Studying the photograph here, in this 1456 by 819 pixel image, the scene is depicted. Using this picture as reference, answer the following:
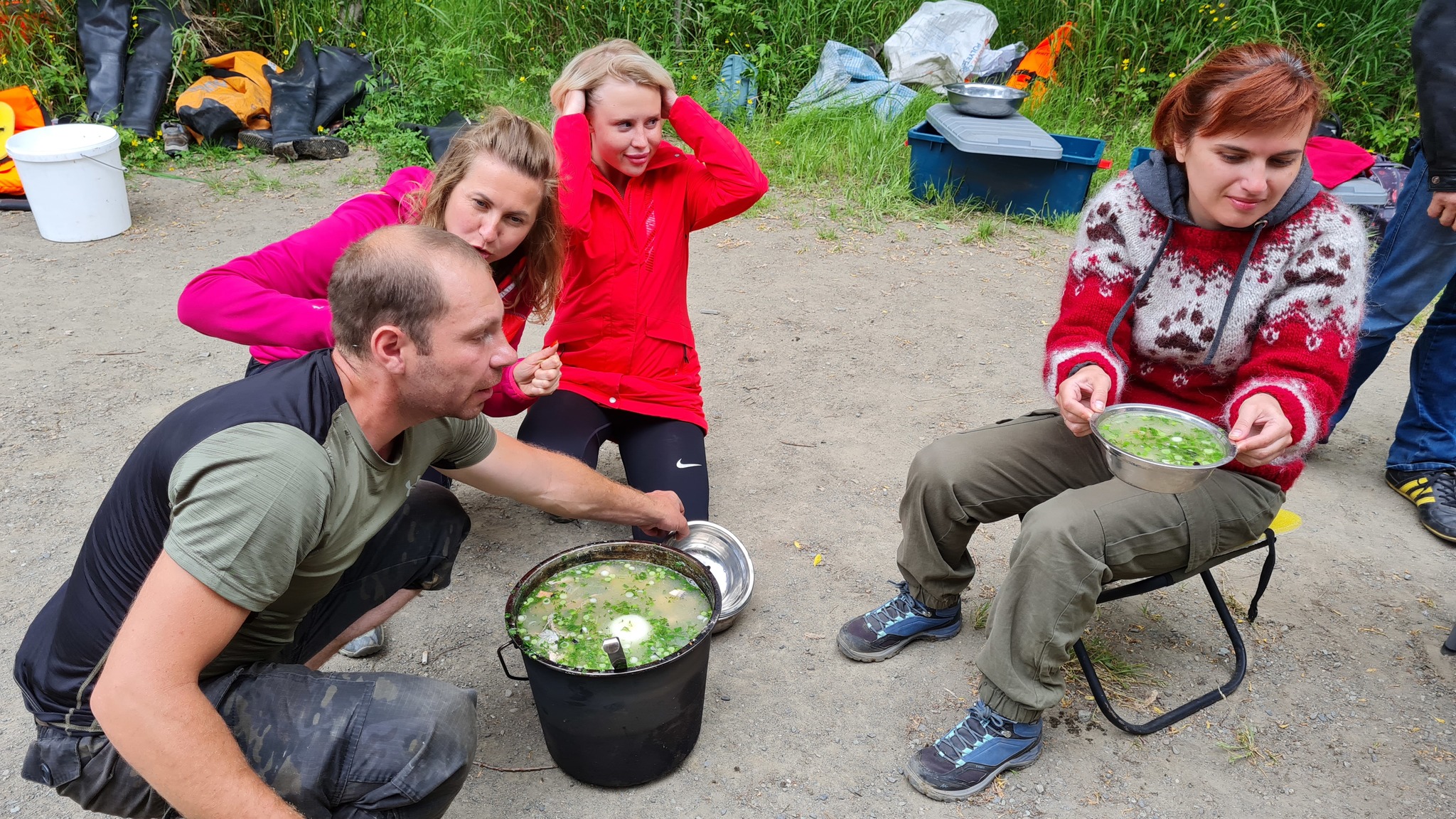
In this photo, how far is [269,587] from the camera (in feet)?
5.37

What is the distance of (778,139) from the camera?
6.48 m

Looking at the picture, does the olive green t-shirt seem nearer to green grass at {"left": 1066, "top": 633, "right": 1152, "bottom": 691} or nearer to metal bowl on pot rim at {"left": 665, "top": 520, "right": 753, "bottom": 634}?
metal bowl on pot rim at {"left": 665, "top": 520, "right": 753, "bottom": 634}

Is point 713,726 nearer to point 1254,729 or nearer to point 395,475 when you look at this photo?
point 395,475

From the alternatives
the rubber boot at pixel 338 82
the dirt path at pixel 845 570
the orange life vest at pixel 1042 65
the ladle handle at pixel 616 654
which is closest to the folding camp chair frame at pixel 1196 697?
the dirt path at pixel 845 570

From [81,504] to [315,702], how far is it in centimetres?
190

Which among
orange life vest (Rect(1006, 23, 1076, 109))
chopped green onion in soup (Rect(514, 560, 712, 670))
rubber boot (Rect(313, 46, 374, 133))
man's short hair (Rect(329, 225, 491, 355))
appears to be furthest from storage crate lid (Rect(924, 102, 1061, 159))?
man's short hair (Rect(329, 225, 491, 355))

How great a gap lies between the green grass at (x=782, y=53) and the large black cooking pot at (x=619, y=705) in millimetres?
3880

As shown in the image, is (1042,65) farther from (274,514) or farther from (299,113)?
(274,514)

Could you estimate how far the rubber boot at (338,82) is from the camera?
677 centimetres

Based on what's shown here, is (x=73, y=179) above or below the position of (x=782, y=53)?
below

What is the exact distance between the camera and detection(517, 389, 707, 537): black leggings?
295 centimetres

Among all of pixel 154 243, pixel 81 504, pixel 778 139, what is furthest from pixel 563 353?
pixel 778 139

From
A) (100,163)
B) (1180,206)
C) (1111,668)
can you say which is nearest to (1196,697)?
(1111,668)

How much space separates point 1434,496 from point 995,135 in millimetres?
2994
